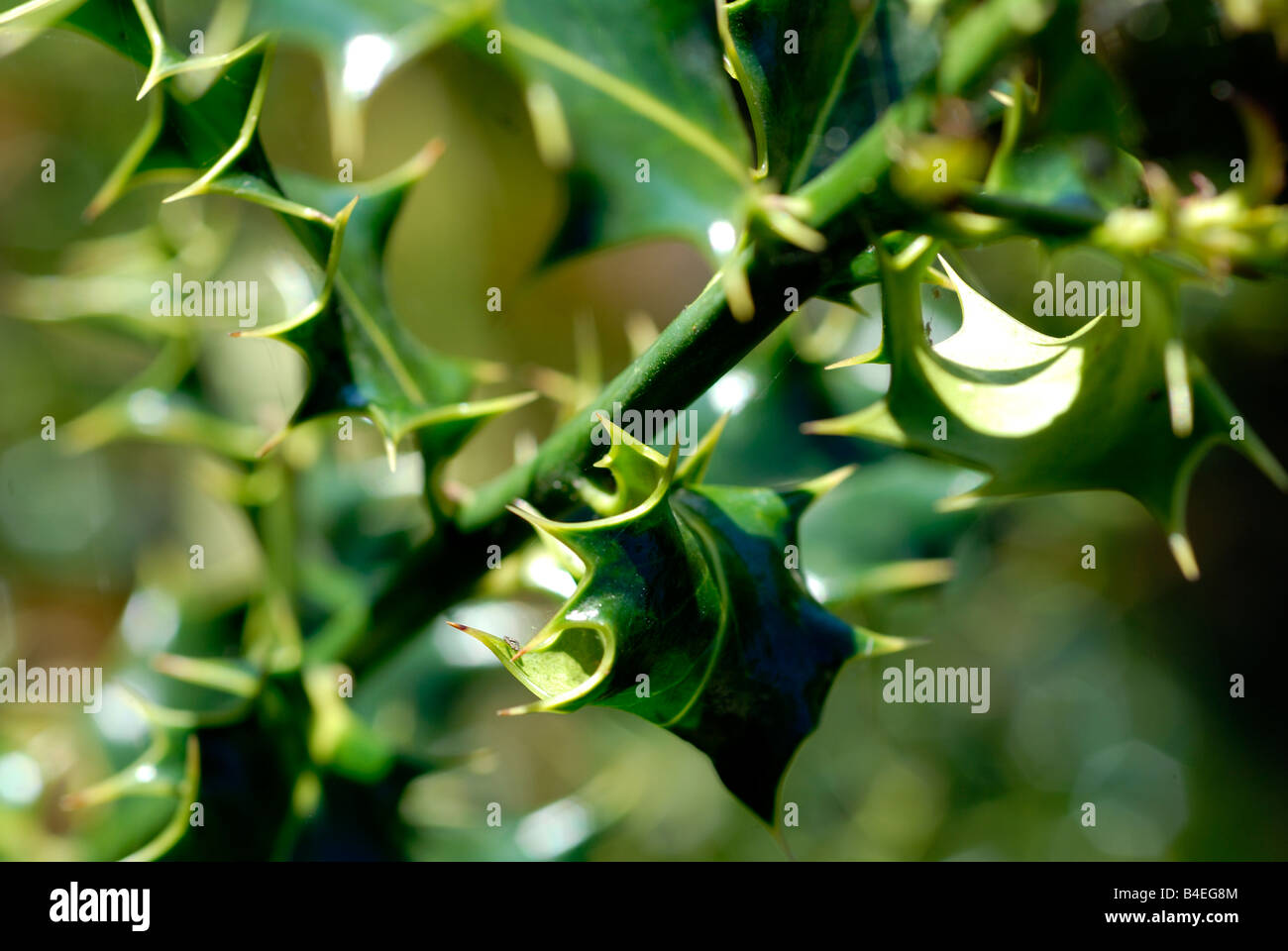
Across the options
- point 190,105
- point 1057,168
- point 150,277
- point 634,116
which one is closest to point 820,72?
point 1057,168

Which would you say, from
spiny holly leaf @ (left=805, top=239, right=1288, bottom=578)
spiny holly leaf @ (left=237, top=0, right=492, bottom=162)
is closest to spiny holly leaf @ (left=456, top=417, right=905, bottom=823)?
spiny holly leaf @ (left=805, top=239, right=1288, bottom=578)

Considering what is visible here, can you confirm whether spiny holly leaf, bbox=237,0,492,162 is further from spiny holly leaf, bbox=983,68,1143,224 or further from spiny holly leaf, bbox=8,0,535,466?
spiny holly leaf, bbox=983,68,1143,224

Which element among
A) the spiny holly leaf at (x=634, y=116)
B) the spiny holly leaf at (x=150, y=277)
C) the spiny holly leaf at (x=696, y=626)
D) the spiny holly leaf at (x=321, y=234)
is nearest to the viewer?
the spiny holly leaf at (x=696, y=626)

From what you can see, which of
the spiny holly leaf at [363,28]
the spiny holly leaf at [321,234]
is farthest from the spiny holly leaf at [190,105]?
the spiny holly leaf at [363,28]

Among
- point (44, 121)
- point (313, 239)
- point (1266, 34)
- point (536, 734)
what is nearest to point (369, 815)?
point (313, 239)

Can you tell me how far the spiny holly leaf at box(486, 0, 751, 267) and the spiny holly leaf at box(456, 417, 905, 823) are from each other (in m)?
0.25

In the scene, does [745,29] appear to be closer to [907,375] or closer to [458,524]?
[907,375]

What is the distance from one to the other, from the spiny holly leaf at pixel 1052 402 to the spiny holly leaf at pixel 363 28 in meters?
0.48

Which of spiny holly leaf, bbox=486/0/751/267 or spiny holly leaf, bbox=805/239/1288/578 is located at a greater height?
spiny holly leaf, bbox=486/0/751/267

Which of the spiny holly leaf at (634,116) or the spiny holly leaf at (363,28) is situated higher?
the spiny holly leaf at (363,28)

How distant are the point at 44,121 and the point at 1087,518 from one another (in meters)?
1.88

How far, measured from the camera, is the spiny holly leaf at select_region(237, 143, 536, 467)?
25.2 inches

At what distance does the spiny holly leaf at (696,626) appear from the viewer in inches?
19.5

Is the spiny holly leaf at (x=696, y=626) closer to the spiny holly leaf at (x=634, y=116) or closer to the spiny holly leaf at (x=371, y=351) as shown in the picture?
the spiny holly leaf at (x=371, y=351)
